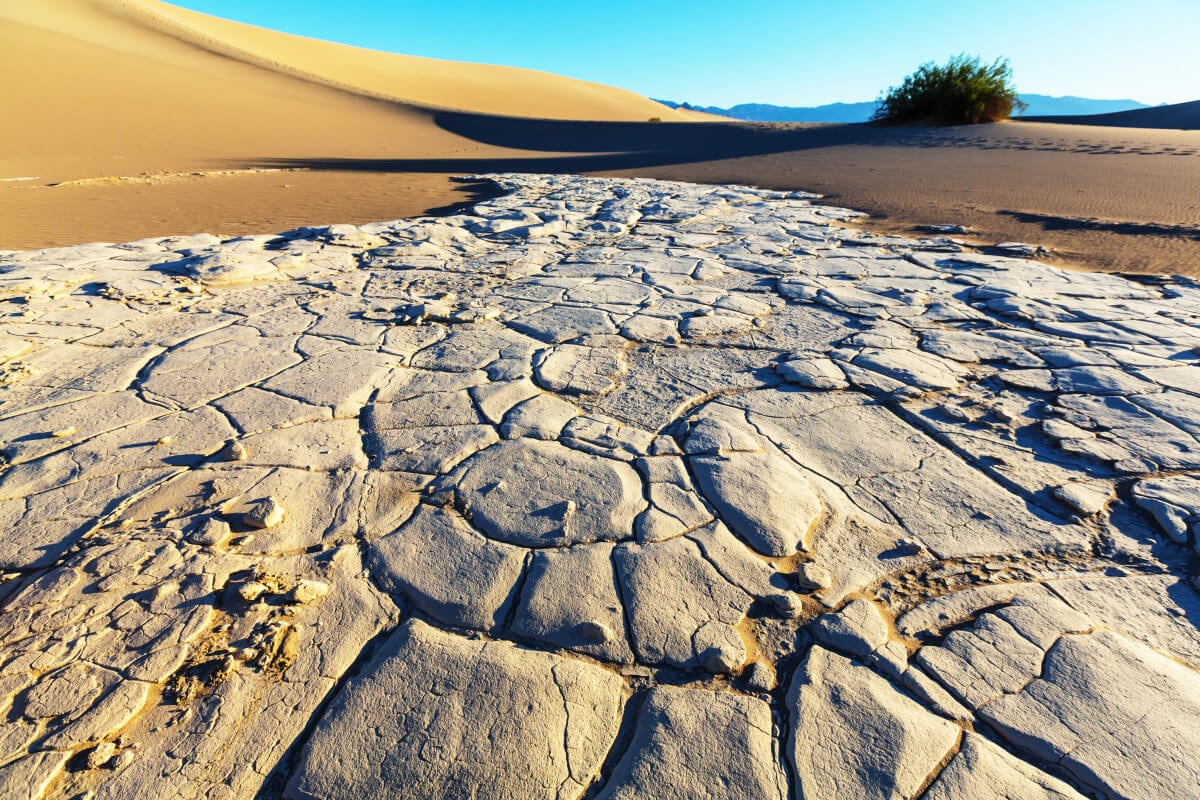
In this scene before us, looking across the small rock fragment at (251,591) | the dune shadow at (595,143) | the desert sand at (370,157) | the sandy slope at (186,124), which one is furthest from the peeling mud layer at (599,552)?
the dune shadow at (595,143)

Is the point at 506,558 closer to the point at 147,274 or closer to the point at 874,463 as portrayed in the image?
the point at 874,463

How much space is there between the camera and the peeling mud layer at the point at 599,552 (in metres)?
1.12

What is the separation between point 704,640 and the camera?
134 cm

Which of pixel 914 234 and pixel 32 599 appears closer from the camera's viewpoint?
pixel 32 599

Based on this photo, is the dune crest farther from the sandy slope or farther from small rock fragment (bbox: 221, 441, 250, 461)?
small rock fragment (bbox: 221, 441, 250, 461)

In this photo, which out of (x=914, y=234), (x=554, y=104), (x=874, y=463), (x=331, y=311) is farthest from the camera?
(x=554, y=104)

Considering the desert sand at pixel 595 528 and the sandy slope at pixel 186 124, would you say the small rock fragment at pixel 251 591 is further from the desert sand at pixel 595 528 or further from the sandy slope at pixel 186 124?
the sandy slope at pixel 186 124

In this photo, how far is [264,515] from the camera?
1.69 meters

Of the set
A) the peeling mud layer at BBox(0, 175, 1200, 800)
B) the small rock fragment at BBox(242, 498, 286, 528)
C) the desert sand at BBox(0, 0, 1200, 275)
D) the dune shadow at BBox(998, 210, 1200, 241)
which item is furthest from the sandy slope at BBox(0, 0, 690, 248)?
the dune shadow at BBox(998, 210, 1200, 241)

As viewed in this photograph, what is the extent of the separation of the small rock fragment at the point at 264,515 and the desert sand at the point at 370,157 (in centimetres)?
504

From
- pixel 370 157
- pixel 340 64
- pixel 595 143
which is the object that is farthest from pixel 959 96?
pixel 340 64

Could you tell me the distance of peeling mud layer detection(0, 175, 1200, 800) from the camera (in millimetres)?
1121

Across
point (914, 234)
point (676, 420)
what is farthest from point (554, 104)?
point (676, 420)

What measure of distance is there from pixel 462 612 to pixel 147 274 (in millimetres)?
3699
